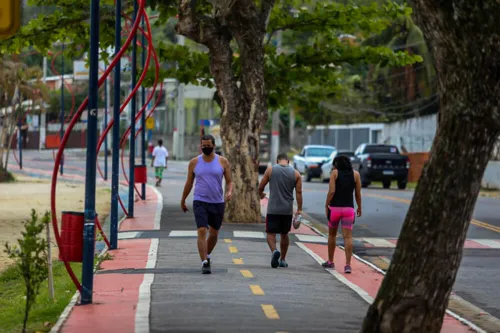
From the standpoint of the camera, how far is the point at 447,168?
9.59 meters

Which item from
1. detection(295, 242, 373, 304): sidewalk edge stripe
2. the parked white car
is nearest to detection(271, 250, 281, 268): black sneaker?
detection(295, 242, 373, 304): sidewalk edge stripe

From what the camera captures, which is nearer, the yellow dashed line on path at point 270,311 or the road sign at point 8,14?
the road sign at point 8,14

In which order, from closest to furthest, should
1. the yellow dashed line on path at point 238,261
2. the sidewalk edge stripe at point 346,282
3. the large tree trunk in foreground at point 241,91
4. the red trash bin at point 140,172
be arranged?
the sidewalk edge stripe at point 346,282, the yellow dashed line on path at point 238,261, the large tree trunk in foreground at point 241,91, the red trash bin at point 140,172

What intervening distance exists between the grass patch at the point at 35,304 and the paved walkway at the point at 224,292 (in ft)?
1.07

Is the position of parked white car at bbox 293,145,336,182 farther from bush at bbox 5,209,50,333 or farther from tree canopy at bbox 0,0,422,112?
bush at bbox 5,209,50,333

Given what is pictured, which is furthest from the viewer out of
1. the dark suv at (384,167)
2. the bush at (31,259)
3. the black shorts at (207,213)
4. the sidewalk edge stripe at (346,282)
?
the dark suv at (384,167)

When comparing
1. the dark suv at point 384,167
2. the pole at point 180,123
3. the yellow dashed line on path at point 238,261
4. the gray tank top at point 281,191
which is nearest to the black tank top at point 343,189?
the gray tank top at point 281,191

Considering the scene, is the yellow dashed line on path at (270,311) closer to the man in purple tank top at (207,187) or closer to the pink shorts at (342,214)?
the man in purple tank top at (207,187)

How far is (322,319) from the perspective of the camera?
1157 centimetres

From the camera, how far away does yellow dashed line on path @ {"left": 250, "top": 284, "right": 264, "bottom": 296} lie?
13377 millimetres

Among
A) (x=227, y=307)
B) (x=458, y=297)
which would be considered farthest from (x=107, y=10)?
(x=227, y=307)

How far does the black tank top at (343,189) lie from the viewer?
17047 mm

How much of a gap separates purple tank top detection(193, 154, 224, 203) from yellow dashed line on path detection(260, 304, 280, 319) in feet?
11.9

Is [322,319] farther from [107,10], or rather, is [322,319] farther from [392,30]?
[392,30]
